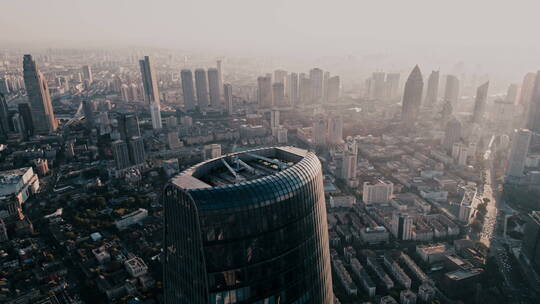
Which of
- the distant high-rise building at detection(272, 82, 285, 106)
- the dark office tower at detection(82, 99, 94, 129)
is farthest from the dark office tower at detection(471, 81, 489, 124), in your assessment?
the dark office tower at detection(82, 99, 94, 129)

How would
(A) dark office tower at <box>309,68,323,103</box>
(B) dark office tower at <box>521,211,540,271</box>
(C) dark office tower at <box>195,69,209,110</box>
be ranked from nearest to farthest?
(B) dark office tower at <box>521,211,540,271</box>
(C) dark office tower at <box>195,69,209,110</box>
(A) dark office tower at <box>309,68,323,103</box>

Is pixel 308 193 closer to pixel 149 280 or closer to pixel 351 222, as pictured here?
pixel 149 280

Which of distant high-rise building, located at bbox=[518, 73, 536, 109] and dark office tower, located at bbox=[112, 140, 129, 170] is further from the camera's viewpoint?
distant high-rise building, located at bbox=[518, 73, 536, 109]

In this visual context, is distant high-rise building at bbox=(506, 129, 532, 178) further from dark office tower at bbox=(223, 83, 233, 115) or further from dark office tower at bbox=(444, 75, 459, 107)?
dark office tower at bbox=(223, 83, 233, 115)

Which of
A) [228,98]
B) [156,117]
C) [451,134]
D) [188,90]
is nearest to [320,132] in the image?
[451,134]

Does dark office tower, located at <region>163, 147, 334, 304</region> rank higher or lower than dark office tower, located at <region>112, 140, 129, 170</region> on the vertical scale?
higher

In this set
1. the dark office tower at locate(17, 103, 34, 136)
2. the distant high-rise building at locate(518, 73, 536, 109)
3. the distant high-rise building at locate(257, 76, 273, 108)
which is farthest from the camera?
the distant high-rise building at locate(257, 76, 273, 108)

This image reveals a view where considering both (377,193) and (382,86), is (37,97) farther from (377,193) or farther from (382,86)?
Result: (382,86)
